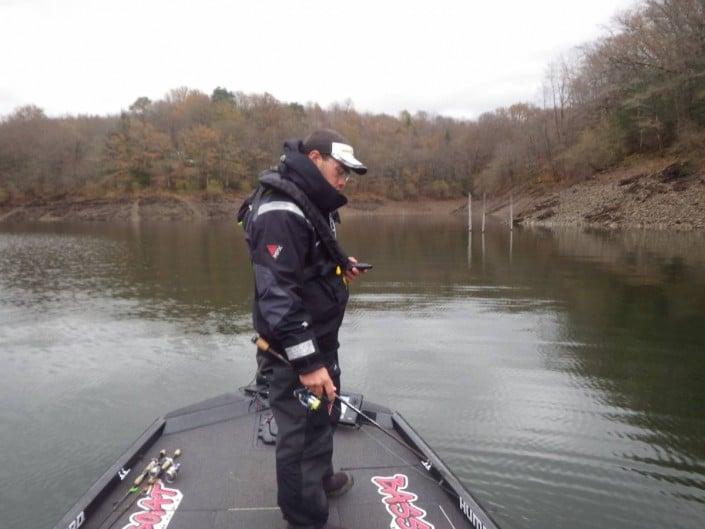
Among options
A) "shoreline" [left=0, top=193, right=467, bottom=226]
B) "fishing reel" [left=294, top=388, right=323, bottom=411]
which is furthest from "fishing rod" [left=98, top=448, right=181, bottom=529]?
"shoreline" [left=0, top=193, right=467, bottom=226]

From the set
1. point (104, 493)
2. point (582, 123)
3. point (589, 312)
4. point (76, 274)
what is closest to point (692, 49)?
point (582, 123)

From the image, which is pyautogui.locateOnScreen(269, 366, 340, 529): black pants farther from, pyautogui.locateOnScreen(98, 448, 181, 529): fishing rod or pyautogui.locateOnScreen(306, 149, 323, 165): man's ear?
pyautogui.locateOnScreen(306, 149, 323, 165): man's ear

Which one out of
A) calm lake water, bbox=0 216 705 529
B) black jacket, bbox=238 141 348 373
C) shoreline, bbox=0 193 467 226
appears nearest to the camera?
black jacket, bbox=238 141 348 373

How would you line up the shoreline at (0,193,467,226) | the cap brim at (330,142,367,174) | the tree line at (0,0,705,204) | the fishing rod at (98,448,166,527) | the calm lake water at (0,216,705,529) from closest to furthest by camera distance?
1. the cap brim at (330,142,367,174)
2. the fishing rod at (98,448,166,527)
3. the calm lake water at (0,216,705,529)
4. the tree line at (0,0,705,204)
5. the shoreline at (0,193,467,226)

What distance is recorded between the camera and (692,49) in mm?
42188

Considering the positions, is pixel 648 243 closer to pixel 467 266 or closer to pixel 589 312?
pixel 467 266

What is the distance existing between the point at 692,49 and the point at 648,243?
24549 millimetres

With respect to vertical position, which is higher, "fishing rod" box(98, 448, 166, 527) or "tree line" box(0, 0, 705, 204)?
"tree line" box(0, 0, 705, 204)

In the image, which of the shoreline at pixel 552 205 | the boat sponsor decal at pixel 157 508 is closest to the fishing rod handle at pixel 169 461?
the boat sponsor decal at pixel 157 508

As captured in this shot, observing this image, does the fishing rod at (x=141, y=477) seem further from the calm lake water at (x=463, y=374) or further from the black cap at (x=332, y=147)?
the black cap at (x=332, y=147)

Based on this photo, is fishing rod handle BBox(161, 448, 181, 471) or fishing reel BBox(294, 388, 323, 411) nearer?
fishing reel BBox(294, 388, 323, 411)

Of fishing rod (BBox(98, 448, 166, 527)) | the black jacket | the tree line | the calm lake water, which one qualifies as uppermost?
the tree line

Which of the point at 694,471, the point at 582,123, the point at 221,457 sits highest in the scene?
the point at 582,123

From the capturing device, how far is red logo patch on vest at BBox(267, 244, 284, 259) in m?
2.99
